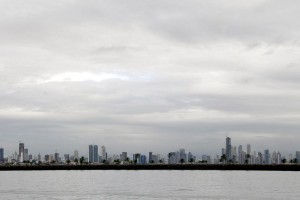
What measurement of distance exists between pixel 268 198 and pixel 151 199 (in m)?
24.8

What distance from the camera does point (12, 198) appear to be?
113875mm

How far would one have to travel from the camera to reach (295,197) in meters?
117

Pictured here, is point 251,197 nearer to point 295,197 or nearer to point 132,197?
point 295,197

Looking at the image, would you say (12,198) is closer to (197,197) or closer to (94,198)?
(94,198)

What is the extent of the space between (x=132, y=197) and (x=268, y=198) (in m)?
28.9

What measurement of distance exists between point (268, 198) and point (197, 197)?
49.0ft

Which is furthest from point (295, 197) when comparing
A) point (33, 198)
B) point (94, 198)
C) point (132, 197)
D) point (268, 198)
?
point (33, 198)

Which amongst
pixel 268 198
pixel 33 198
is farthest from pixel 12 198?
pixel 268 198

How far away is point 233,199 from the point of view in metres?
110

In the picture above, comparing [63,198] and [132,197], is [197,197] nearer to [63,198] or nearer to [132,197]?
[132,197]

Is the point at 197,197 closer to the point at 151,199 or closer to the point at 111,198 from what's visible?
the point at 151,199

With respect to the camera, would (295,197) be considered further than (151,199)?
Yes

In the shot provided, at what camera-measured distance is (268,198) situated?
113 m

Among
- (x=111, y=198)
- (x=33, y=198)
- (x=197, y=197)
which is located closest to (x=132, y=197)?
(x=111, y=198)
